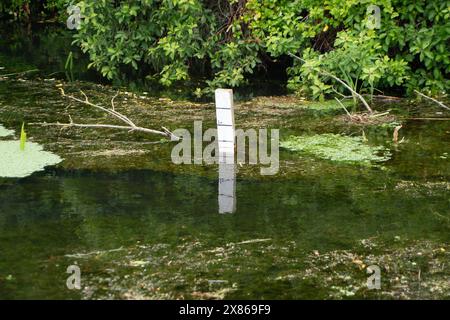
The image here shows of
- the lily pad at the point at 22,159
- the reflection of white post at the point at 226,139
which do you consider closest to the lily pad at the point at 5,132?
the lily pad at the point at 22,159

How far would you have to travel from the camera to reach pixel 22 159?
5.95m

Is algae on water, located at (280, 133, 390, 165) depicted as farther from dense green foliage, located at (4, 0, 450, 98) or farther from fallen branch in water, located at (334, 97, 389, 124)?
dense green foliage, located at (4, 0, 450, 98)

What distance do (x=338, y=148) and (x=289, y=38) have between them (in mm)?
2239

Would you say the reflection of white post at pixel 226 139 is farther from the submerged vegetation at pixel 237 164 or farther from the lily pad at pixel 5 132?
the lily pad at pixel 5 132

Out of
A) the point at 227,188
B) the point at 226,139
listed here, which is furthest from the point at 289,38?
the point at 227,188

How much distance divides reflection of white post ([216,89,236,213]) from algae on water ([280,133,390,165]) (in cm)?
57

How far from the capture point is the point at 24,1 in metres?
14.8

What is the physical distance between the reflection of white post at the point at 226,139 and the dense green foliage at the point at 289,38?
2031mm

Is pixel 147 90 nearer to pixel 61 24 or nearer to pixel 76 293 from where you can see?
pixel 76 293

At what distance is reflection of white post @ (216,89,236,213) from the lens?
17.9 feet

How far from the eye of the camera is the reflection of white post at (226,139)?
5.45 m

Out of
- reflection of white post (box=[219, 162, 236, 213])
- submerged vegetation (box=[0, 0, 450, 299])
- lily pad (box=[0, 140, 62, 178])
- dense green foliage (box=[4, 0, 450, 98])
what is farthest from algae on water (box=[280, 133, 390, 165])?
lily pad (box=[0, 140, 62, 178])
